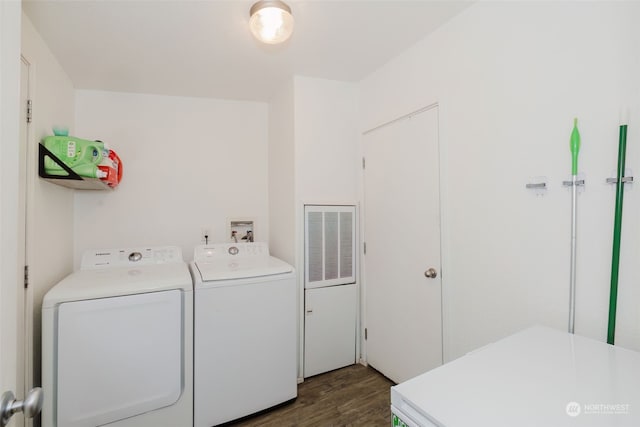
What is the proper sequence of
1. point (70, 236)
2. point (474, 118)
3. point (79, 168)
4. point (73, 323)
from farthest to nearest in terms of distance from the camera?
point (70, 236), point (79, 168), point (474, 118), point (73, 323)

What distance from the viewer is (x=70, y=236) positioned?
2354 millimetres

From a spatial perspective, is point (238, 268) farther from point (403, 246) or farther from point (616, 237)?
point (616, 237)

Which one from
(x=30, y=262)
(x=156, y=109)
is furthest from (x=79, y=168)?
(x=156, y=109)

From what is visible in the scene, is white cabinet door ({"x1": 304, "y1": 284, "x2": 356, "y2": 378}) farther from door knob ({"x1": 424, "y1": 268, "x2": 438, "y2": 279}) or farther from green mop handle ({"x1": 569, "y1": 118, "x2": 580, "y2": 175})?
green mop handle ({"x1": 569, "y1": 118, "x2": 580, "y2": 175})

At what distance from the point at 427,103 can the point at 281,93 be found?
1.36 m

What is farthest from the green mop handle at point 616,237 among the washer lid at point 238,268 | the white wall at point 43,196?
the white wall at point 43,196

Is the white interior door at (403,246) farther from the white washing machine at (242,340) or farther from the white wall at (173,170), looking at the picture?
the white wall at (173,170)

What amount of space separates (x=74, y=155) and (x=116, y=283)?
0.82 m

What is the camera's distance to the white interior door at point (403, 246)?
1887 mm

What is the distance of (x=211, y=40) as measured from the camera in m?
1.88

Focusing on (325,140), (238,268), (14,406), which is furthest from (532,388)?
(325,140)

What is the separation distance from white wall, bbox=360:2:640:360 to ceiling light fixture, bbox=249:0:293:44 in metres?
0.94

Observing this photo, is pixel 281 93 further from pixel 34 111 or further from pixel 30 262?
pixel 30 262

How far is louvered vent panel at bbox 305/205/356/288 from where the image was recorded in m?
2.43
